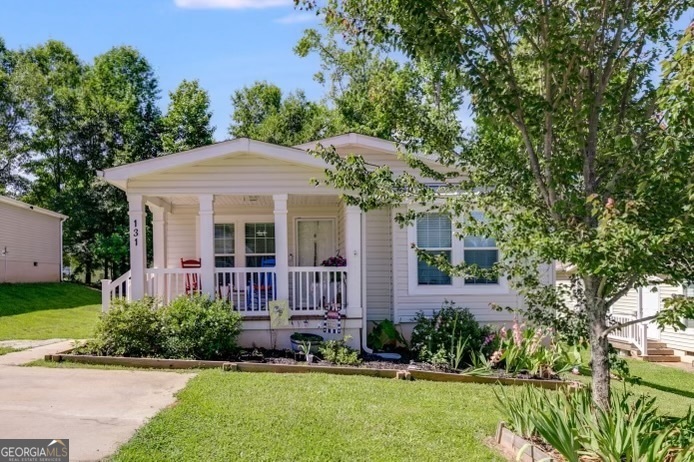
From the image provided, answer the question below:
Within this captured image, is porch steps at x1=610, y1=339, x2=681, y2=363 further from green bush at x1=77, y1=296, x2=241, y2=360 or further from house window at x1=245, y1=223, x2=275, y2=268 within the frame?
green bush at x1=77, y1=296, x2=241, y2=360

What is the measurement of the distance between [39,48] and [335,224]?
30403 mm

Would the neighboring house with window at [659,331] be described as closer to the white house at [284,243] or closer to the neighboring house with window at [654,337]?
the neighboring house with window at [654,337]

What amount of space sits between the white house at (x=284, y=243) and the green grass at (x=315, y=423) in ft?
9.15

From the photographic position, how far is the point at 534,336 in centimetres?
1011

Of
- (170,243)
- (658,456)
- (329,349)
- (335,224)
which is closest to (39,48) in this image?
(170,243)

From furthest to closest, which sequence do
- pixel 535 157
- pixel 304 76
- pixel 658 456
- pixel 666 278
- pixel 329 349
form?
1. pixel 304 76
2. pixel 329 349
3. pixel 535 157
4. pixel 666 278
5. pixel 658 456

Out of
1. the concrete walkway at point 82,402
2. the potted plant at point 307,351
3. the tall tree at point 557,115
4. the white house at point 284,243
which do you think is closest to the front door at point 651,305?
the white house at point 284,243

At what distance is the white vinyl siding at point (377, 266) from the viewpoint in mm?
12266

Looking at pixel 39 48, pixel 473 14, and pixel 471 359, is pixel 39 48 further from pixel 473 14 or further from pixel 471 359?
pixel 473 14

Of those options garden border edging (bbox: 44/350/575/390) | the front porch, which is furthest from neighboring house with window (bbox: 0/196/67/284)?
garden border edging (bbox: 44/350/575/390)

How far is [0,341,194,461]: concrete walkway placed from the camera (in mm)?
5246

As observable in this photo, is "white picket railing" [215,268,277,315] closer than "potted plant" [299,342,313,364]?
No

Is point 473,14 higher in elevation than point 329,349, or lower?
higher

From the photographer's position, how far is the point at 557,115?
192 inches
